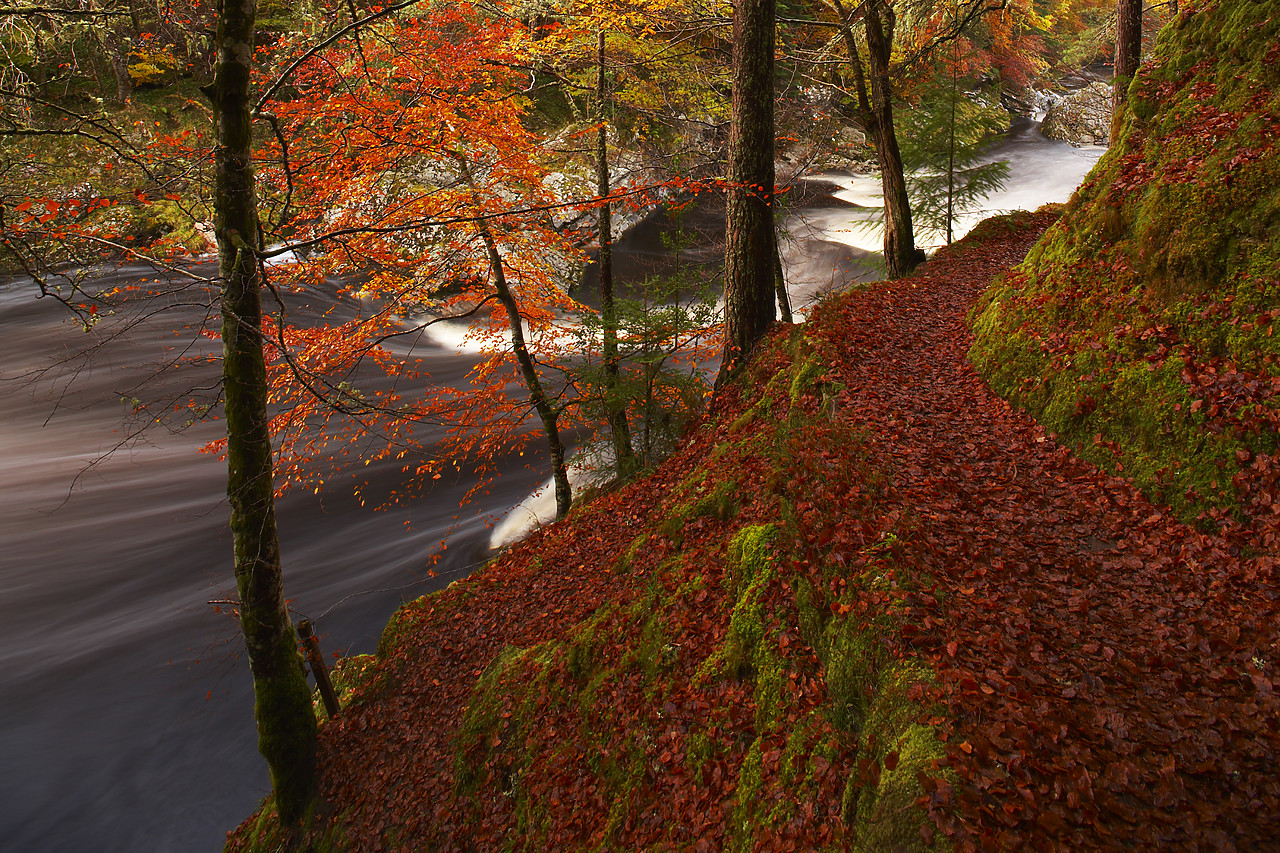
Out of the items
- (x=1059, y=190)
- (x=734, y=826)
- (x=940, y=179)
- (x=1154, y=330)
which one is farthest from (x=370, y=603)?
(x=1059, y=190)

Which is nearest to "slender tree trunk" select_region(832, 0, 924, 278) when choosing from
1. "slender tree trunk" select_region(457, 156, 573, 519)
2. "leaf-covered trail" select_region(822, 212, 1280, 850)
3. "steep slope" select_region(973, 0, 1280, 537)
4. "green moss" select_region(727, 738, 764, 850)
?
"steep slope" select_region(973, 0, 1280, 537)

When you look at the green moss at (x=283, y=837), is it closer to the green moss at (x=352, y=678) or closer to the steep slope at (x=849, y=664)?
the steep slope at (x=849, y=664)

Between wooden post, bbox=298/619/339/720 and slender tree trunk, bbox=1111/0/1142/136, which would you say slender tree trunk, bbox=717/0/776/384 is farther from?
slender tree trunk, bbox=1111/0/1142/136

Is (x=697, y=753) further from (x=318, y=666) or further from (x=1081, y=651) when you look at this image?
(x=318, y=666)

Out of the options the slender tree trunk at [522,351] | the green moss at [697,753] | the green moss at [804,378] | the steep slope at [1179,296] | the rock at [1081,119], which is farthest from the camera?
the rock at [1081,119]

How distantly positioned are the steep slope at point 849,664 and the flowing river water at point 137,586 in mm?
2877

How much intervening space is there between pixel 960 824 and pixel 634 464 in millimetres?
7377

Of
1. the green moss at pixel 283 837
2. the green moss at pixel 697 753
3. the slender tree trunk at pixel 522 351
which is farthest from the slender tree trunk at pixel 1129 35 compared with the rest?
the green moss at pixel 283 837

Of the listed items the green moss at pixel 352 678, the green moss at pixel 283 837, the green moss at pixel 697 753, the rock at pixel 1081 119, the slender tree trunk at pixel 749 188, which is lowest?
the green moss at pixel 283 837

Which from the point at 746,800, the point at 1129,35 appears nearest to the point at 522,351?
the point at 746,800

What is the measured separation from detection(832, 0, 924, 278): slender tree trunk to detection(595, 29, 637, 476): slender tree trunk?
385 centimetres

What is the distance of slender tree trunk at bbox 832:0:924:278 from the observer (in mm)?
10312

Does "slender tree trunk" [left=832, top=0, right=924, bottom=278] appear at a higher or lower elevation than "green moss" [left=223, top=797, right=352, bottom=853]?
higher

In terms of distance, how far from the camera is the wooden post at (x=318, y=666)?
7105 mm
